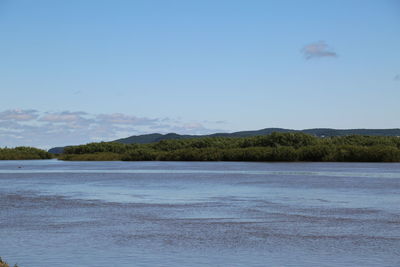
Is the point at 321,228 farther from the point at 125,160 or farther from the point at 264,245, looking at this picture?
the point at 125,160

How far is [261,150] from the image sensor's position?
8062 cm

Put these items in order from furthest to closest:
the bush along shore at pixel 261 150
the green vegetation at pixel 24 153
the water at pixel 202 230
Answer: the green vegetation at pixel 24 153 < the bush along shore at pixel 261 150 < the water at pixel 202 230

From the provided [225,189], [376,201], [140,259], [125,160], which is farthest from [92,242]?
[125,160]

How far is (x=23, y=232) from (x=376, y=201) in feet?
41.4

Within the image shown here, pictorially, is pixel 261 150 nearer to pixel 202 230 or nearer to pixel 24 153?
pixel 24 153

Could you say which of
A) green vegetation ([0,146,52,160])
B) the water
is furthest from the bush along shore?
the water

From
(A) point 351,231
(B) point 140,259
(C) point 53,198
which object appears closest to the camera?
(B) point 140,259

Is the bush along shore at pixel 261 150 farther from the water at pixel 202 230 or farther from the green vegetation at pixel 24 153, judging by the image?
the water at pixel 202 230

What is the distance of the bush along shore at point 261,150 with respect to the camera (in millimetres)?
73125

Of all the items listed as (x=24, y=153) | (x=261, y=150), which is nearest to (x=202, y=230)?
(x=261, y=150)

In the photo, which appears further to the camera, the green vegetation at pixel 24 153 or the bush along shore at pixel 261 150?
the green vegetation at pixel 24 153

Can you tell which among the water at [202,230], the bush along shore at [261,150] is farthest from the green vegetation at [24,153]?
the water at [202,230]

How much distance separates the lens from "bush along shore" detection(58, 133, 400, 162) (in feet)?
240

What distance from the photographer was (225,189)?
2930 cm
